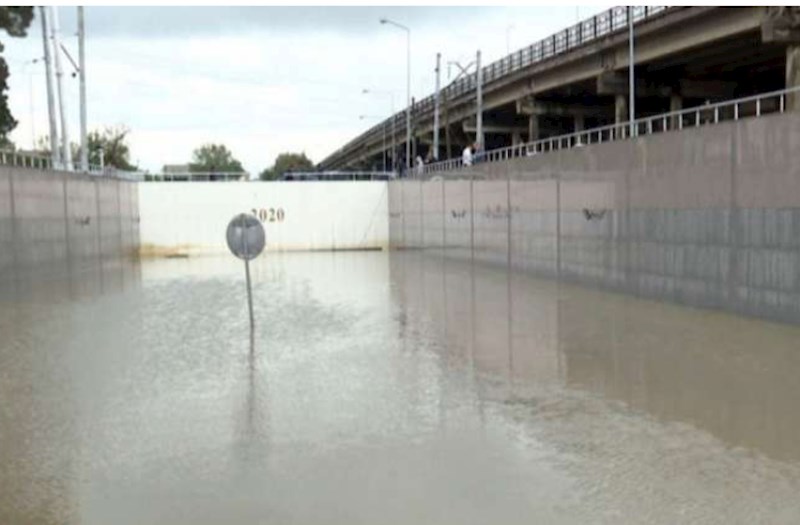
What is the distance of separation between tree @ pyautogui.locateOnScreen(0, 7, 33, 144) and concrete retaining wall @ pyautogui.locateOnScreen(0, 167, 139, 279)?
6669mm

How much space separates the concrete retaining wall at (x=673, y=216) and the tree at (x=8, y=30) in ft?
69.2

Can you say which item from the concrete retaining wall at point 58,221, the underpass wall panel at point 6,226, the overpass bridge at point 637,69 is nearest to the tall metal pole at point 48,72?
the concrete retaining wall at point 58,221

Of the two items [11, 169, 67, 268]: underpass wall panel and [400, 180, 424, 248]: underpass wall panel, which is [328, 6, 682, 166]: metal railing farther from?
[11, 169, 67, 268]: underpass wall panel

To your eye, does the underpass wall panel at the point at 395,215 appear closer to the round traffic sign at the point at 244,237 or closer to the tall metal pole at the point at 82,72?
the tall metal pole at the point at 82,72

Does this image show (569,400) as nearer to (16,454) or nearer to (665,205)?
(16,454)

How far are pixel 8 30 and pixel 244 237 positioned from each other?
2631 cm

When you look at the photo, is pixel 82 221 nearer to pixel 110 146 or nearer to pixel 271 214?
pixel 271 214

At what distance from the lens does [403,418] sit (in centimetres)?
813

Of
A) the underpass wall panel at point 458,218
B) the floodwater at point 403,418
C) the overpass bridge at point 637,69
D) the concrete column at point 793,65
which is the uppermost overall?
the overpass bridge at point 637,69

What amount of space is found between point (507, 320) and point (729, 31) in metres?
21.5

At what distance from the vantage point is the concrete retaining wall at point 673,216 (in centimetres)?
1398

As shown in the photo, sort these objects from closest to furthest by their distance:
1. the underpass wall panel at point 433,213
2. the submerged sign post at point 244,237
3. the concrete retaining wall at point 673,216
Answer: the concrete retaining wall at point 673,216 < the submerged sign post at point 244,237 < the underpass wall panel at point 433,213

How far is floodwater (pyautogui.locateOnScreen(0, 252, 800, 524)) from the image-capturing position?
5.78 m

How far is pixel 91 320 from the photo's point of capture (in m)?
16.6
